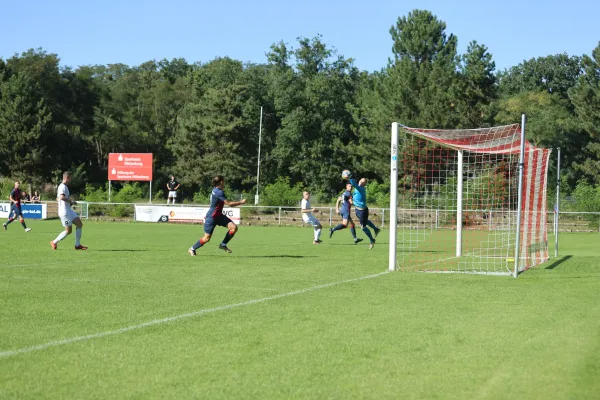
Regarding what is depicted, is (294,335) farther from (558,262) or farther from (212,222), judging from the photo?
(558,262)

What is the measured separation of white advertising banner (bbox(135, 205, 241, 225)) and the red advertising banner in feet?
18.0

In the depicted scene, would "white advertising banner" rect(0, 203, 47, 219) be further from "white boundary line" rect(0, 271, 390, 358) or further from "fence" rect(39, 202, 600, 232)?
"white boundary line" rect(0, 271, 390, 358)

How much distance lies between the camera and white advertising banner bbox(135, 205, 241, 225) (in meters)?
43.4

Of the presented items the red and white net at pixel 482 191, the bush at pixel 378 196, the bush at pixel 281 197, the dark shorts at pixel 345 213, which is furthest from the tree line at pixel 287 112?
the dark shorts at pixel 345 213

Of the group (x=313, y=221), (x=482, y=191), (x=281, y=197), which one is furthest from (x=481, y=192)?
(x=281, y=197)

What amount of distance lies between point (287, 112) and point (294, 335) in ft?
225

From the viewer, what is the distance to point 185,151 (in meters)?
74.9

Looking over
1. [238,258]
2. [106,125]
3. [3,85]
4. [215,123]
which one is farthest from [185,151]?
[238,258]

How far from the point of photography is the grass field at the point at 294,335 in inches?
218

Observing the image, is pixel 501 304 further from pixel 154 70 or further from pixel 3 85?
pixel 154 70

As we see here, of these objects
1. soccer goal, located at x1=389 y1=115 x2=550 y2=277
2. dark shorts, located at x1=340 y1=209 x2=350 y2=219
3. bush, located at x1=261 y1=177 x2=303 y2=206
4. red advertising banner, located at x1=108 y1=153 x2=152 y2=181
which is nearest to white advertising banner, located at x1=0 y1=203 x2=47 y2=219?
red advertising banner, located at x1=108 y1=153 x2=152 y2=181

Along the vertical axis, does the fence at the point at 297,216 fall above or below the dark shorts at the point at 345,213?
below

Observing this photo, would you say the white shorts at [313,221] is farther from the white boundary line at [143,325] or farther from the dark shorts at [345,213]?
the white boundary line at [143,325]

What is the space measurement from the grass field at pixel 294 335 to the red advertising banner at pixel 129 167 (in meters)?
36.7
